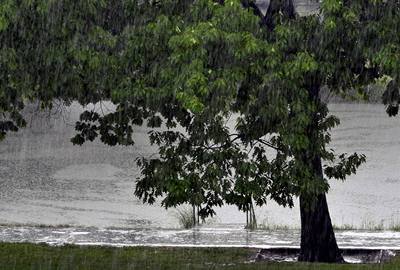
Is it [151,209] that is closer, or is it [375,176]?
[151,209]

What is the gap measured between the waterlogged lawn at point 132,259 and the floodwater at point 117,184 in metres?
2.35

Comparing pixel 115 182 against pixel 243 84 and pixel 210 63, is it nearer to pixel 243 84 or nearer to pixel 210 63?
pixel 243 84

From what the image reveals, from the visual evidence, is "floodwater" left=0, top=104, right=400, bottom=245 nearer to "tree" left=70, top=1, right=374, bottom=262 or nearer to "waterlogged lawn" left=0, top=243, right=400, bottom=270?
"waterlogged lawn" left=0, top=243, right=400, bottom=270

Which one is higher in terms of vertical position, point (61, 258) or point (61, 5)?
point (61, 5)

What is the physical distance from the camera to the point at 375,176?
3606 cm

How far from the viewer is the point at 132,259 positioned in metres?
16.2

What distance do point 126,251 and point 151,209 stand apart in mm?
11815

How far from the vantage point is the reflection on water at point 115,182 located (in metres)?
26.4

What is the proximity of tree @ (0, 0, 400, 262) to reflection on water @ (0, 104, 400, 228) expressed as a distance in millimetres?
4451

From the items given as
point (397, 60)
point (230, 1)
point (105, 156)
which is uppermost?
point (105, 156)

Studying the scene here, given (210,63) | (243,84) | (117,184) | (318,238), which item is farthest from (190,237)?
(117,184)

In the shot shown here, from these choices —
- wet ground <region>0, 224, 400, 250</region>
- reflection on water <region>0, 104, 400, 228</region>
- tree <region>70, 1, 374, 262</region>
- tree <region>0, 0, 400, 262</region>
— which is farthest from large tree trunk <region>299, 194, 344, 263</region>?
reflection on water <region>0, 104, 400, 228</region>

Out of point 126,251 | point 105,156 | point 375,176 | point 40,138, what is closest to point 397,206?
point 375,176

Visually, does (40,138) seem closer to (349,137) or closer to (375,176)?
(349,137)
